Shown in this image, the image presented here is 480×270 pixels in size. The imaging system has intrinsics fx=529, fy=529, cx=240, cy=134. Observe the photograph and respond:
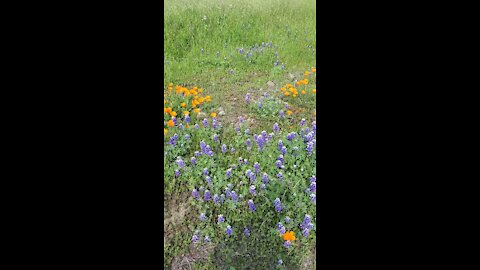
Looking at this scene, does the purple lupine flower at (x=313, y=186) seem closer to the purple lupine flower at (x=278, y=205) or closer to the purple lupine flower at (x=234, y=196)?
the purple lupine flower at (x=278, y=205)

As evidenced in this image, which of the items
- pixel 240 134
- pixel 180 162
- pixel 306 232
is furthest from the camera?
pixel 240 134

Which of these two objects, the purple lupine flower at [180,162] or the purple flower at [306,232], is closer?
the purple flower at [306,232]

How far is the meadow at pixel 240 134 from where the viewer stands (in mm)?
2926

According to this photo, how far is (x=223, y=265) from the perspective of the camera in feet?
9.57

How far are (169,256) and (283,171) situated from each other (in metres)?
0.80

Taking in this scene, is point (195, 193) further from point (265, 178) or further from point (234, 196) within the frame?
point (265, 178)

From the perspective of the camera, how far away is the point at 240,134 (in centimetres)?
313

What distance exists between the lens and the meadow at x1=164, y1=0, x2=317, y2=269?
2.93 meters

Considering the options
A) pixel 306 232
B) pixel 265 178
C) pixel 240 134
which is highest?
pixel 240 134

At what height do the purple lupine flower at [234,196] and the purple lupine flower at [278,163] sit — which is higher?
the purple lupine flower at [278,163]

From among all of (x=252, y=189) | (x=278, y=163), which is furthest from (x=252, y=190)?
(x=278, y=163)

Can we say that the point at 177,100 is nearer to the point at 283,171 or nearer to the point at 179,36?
the point at 179,36

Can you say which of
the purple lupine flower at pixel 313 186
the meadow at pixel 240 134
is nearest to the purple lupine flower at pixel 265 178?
the meadow at pixel 240 134
